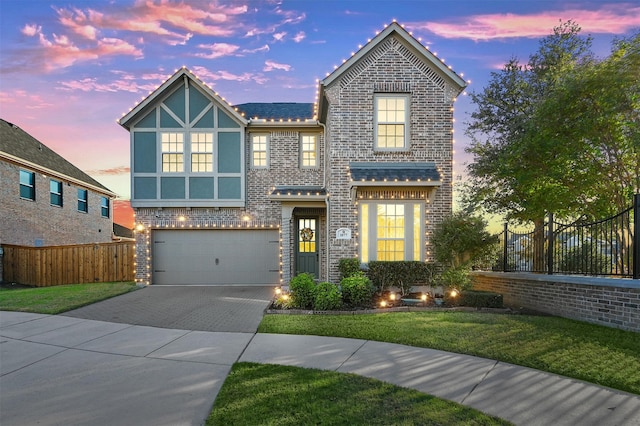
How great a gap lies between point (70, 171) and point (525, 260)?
79.4 ft

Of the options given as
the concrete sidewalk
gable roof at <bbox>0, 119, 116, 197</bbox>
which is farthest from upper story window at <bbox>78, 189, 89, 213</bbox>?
the concrete sidewalk

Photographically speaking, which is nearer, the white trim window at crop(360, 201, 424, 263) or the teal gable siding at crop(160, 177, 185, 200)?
the white trim window at crop(360, 201, 424, 263)

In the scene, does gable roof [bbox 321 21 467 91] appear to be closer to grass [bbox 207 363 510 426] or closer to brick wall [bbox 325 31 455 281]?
brick wall [bbox 325 31 455 281]

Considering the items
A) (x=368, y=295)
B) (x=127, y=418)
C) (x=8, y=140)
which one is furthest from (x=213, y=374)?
(x=8, y=140)

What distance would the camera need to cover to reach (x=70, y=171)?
20156 millimetres

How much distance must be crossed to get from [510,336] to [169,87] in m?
13.1

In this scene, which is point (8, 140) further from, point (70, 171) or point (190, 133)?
point (190, 133)

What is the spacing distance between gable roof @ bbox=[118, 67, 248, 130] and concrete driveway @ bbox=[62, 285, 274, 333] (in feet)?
20.6

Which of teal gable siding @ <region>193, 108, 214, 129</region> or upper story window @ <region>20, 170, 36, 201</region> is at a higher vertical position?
teal gable siding @ <region>193, 108, 214, 129</region>

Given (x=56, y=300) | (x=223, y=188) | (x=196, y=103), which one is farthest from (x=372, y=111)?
(x=56, y=300)

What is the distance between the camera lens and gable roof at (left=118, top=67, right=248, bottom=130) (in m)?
11.9

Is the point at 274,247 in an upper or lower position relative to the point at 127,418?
upper

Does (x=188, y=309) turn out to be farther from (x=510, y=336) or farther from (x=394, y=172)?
(x=510, y=336)

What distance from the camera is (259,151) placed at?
12.8 metres
